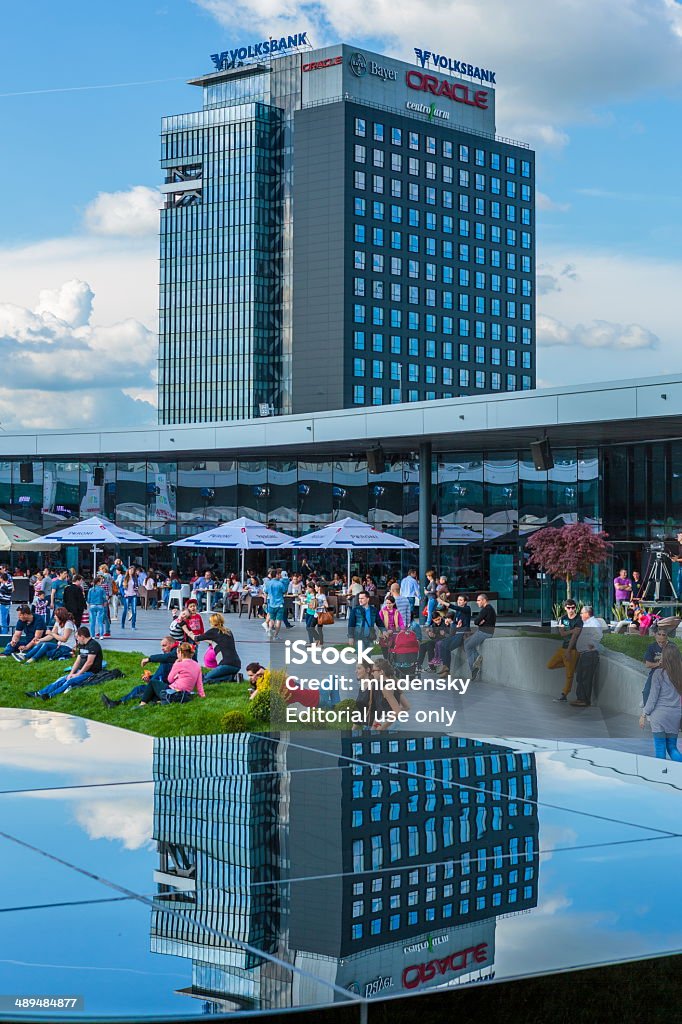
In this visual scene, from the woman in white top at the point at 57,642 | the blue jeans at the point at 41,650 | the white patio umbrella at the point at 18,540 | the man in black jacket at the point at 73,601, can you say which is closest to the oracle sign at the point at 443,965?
the woman in white top at the point at 57,642

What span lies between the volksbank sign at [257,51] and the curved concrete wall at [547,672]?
5320 inches

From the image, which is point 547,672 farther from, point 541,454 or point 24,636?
point 541,454

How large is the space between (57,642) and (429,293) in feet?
409

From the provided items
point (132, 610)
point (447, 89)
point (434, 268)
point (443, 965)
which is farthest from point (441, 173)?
point (443, 965)

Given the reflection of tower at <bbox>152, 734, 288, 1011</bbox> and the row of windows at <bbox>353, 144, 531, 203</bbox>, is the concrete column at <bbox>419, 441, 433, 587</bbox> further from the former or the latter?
the row of windows at <bbox>353, 144, 531, 203</bbox>

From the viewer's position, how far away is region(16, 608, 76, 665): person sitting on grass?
24250mm

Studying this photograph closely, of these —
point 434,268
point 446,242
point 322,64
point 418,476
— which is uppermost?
point 322,64

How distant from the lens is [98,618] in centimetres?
2908

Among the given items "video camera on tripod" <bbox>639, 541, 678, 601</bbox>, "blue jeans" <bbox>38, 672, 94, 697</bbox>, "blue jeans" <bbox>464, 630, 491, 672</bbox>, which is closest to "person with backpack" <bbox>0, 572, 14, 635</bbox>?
"blue jeans" <bbox>38, 672, 94, 697</bbox>

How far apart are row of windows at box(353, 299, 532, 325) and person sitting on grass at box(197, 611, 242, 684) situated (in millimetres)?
117989

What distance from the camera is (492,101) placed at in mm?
149875

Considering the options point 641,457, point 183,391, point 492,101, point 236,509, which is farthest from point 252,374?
point 641,457

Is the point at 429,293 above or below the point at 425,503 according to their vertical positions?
above

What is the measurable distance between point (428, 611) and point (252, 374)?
12232cm
